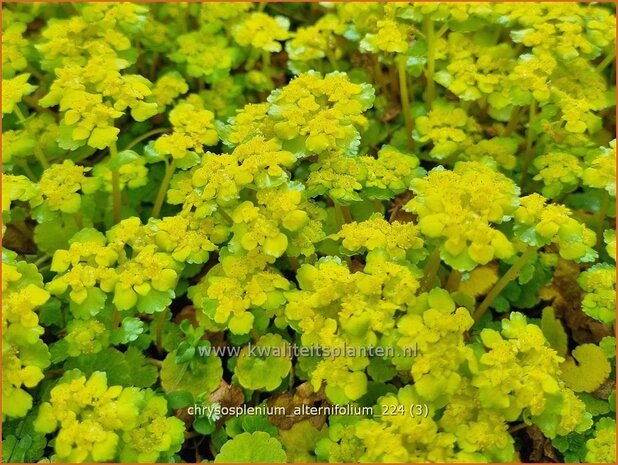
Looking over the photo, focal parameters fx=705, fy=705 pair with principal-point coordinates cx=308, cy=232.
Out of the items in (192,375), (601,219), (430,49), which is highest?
(430,49)

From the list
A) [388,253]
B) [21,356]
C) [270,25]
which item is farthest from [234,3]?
[21,356]

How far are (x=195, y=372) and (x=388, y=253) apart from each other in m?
0.66

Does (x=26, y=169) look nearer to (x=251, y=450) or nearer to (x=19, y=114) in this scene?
(x=19, y=114)

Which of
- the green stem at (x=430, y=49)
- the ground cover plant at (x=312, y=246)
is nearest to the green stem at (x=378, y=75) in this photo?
the ground cover plant at (x=312, y=246)

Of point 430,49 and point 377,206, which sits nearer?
point 377,206

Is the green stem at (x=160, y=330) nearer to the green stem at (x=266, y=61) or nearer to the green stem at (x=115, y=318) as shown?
the green stem at (x=115, y=318)

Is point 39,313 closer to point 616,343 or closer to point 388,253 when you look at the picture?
point 388,253

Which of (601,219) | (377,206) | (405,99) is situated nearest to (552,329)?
(601,219)

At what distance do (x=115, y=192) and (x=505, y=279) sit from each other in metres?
1.19

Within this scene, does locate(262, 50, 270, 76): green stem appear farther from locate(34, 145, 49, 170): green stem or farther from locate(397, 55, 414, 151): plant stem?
locate(34, 145, 49, 170): green stem

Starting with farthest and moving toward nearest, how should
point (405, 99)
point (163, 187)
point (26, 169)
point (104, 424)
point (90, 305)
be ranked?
point (405, 99), point (26, 169), point (163, 187), point (90, 305), point (104, 424)

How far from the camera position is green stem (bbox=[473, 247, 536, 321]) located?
1.85 m

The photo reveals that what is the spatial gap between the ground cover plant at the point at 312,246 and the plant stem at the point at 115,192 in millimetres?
23

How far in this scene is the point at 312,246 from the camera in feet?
6.06
